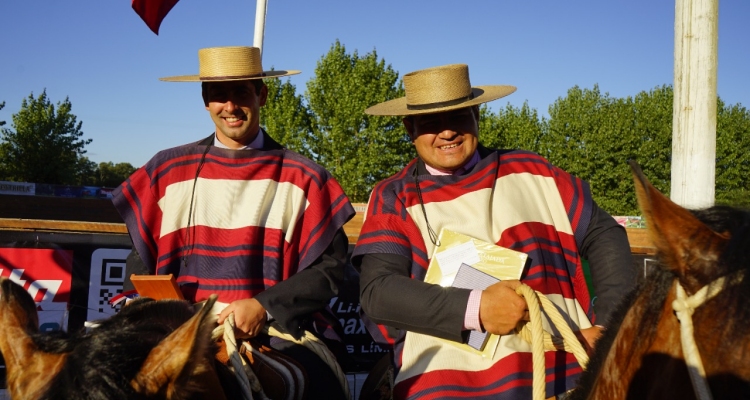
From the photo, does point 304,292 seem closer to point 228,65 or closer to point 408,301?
point 408,301

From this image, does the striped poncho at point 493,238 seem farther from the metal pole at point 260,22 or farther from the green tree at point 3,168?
the green tree at point 3,168

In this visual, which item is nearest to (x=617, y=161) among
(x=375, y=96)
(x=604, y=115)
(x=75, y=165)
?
(x=604, y=115)

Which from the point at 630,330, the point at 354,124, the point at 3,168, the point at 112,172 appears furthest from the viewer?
the point at 112,172

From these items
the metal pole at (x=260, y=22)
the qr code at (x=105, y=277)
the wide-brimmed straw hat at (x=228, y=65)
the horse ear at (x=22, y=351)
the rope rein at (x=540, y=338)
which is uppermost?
the metal pole at (x=260, y=22)

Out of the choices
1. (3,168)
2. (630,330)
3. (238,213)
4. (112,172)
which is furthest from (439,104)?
(112,172)

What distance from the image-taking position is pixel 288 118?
1357 inches

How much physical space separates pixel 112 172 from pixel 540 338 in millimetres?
77889

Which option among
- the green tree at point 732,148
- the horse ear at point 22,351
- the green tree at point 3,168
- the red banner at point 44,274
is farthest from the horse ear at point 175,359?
the green tree at point 3,168

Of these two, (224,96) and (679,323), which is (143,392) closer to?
(679,323)

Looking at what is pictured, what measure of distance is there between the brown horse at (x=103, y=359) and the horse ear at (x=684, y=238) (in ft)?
3.53

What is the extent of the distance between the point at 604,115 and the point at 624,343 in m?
38.2

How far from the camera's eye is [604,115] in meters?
37.1

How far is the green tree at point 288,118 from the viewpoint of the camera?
113 feet

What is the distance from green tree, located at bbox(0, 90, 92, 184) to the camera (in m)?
39.3
